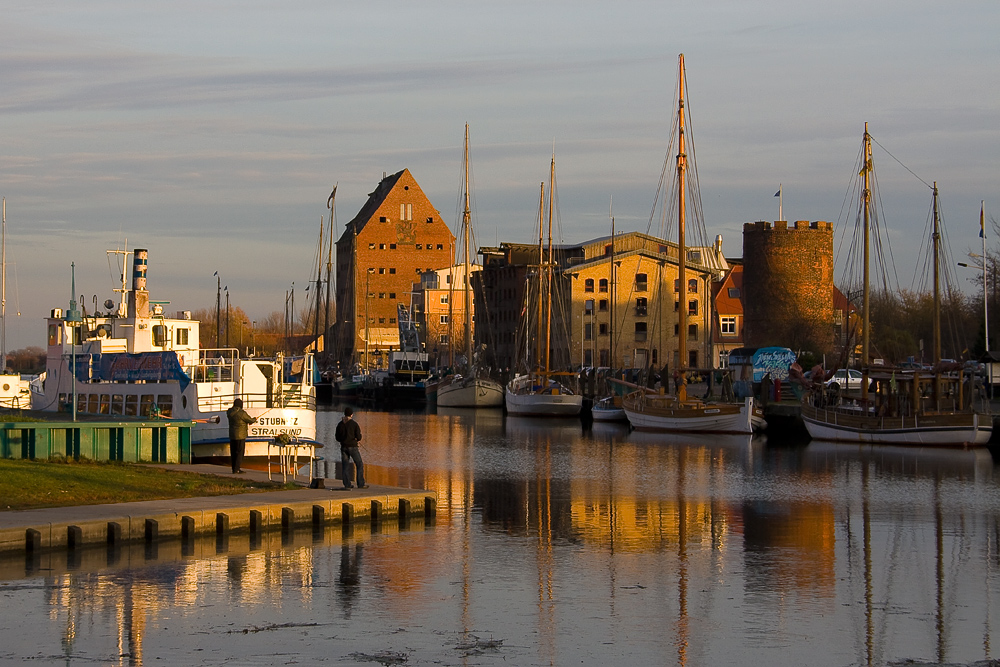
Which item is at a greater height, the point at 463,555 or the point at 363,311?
the point at 363,311

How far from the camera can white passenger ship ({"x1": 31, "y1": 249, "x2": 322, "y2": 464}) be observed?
4128 cm

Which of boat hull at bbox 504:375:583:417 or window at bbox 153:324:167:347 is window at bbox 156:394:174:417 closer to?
window at bbox 153:324:167:347

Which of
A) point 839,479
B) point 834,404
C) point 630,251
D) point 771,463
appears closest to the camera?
point 839,479

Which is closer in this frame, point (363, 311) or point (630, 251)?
point (630, 251)

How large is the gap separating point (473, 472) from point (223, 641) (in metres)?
26.5

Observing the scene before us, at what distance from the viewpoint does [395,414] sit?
92.1 metres

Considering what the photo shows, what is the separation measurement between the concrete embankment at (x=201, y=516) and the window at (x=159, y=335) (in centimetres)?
2234

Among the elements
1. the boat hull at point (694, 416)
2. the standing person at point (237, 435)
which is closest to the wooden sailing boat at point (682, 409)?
the boat hull at point (694, 416)

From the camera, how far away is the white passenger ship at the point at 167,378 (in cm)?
4128

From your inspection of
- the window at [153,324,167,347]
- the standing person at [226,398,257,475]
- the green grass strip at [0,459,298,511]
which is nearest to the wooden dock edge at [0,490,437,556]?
the green grass strip at [0,459,298,511]

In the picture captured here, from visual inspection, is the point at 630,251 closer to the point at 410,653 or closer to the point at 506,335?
the point at 506,335

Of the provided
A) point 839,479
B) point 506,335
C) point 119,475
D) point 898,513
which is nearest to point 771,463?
point 839,479

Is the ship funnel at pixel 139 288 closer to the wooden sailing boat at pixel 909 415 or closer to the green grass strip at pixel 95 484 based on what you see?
the green grass strip at pixel 95 484

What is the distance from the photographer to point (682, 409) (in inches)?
2613
